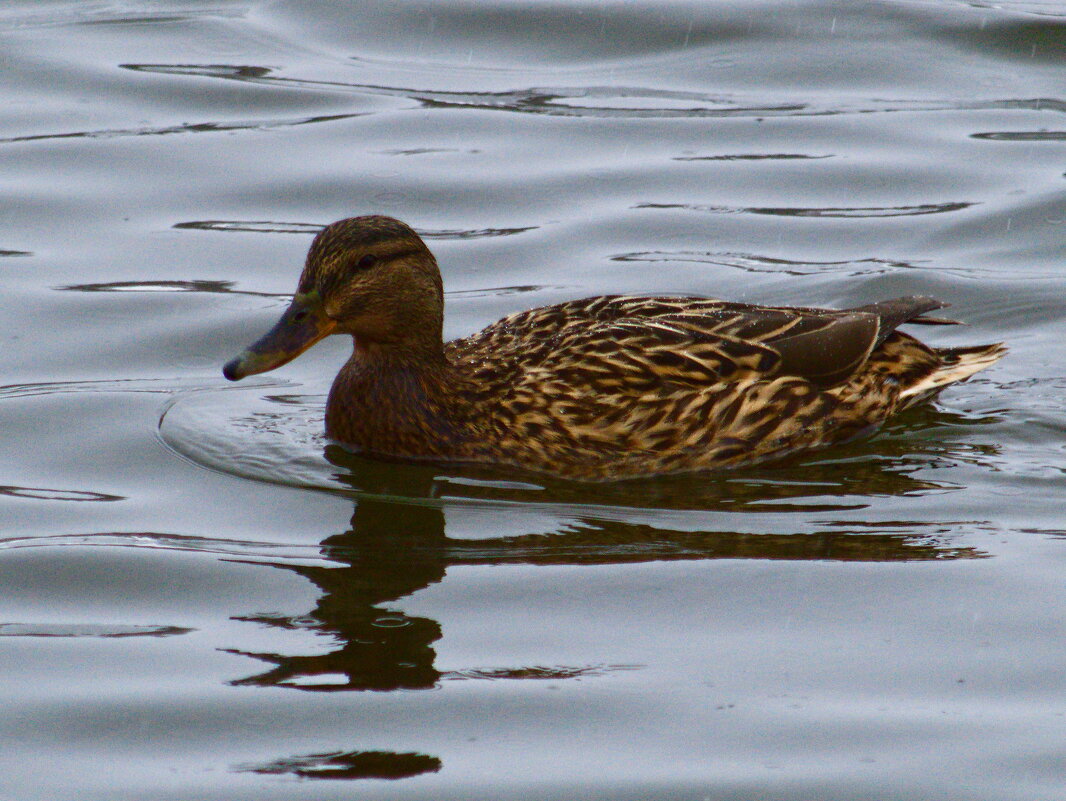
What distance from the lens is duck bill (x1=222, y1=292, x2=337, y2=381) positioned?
785 cm

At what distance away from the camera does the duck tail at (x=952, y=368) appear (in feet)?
29.1

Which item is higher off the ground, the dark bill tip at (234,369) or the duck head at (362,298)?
the duck head at (362,298)

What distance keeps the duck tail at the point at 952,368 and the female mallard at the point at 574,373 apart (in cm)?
26

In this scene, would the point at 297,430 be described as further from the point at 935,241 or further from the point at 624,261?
the point at 935,241

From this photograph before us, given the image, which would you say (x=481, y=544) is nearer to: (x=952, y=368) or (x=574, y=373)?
(x=574, y=373)

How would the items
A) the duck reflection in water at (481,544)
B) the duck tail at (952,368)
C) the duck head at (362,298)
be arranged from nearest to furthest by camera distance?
the duck reflection in water at (481,544) → the duck head at (362,298) → the duck tail at (952,368)

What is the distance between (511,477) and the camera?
26.4 ft

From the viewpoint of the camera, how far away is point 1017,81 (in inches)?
586

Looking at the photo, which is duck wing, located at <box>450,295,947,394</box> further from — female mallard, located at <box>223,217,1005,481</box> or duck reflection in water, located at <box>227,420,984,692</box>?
Result: duck reflection in water, located at <box>227,420,984,692</box>

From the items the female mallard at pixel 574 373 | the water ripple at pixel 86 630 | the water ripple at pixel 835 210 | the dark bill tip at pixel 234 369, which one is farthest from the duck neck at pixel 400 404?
the water ripple at pixel 835 210

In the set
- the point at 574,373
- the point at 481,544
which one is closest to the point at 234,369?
the point at 481,544

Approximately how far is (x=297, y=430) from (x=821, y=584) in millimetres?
3013

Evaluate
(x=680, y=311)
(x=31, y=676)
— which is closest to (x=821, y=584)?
(x=680, y=311)

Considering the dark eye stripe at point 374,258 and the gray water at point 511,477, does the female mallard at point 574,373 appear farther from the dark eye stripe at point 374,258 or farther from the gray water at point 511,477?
the gray water at point 511,477
